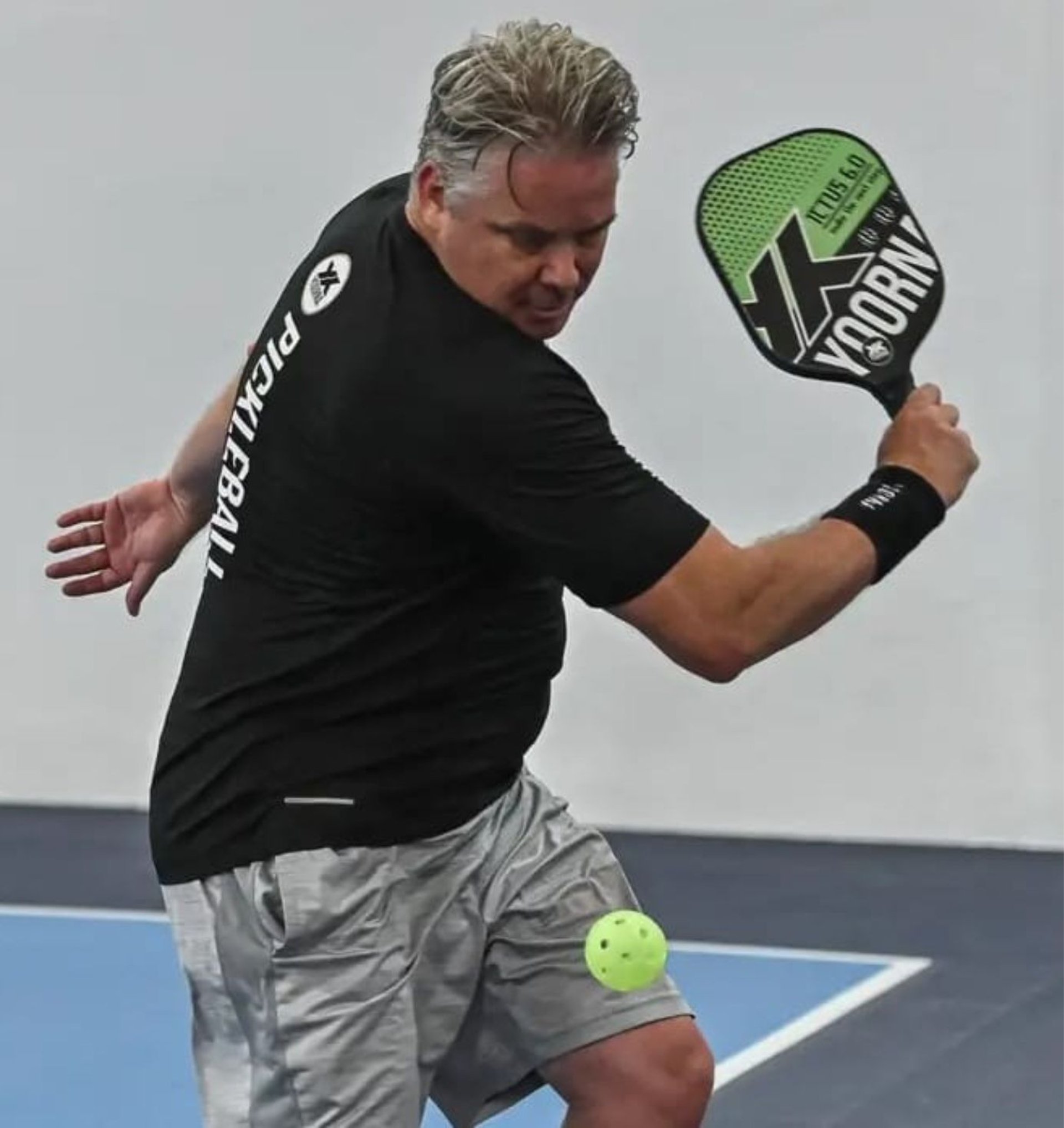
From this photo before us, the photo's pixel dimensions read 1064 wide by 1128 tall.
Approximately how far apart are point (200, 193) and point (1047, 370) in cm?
247

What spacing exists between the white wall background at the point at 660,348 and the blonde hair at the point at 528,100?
397 centimetres

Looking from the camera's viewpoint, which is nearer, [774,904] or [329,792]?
[329,792]

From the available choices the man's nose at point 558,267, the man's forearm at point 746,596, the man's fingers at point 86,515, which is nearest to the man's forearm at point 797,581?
the man's forearm at point 746,596

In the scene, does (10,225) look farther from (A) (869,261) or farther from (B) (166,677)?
(A) (869,261)

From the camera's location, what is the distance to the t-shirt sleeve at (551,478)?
254 centimetres

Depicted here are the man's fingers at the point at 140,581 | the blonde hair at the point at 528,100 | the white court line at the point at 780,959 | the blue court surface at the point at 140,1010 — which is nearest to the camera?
the blonde hair at the point at 528,100

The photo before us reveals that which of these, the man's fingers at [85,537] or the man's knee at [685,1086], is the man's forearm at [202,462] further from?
the man's knee at [685,1086]

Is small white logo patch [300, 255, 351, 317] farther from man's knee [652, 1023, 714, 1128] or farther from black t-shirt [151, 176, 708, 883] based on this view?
man's knee [652, 1023, 714, 1128]

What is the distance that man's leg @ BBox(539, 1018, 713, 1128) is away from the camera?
2816 millimetres

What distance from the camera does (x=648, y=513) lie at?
257 cm

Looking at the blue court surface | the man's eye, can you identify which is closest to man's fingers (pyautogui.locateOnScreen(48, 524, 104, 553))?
the man's eye

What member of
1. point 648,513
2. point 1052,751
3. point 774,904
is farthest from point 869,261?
point 1052,751

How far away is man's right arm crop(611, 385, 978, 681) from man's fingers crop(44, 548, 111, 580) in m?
0.93

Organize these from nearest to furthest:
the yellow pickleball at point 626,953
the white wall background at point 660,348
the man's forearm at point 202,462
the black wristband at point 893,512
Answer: the black wristband at point 893,512, the yellow pickleball at point 626,953, the man's forearm at point 202,462, the white wall background at point 660,348
